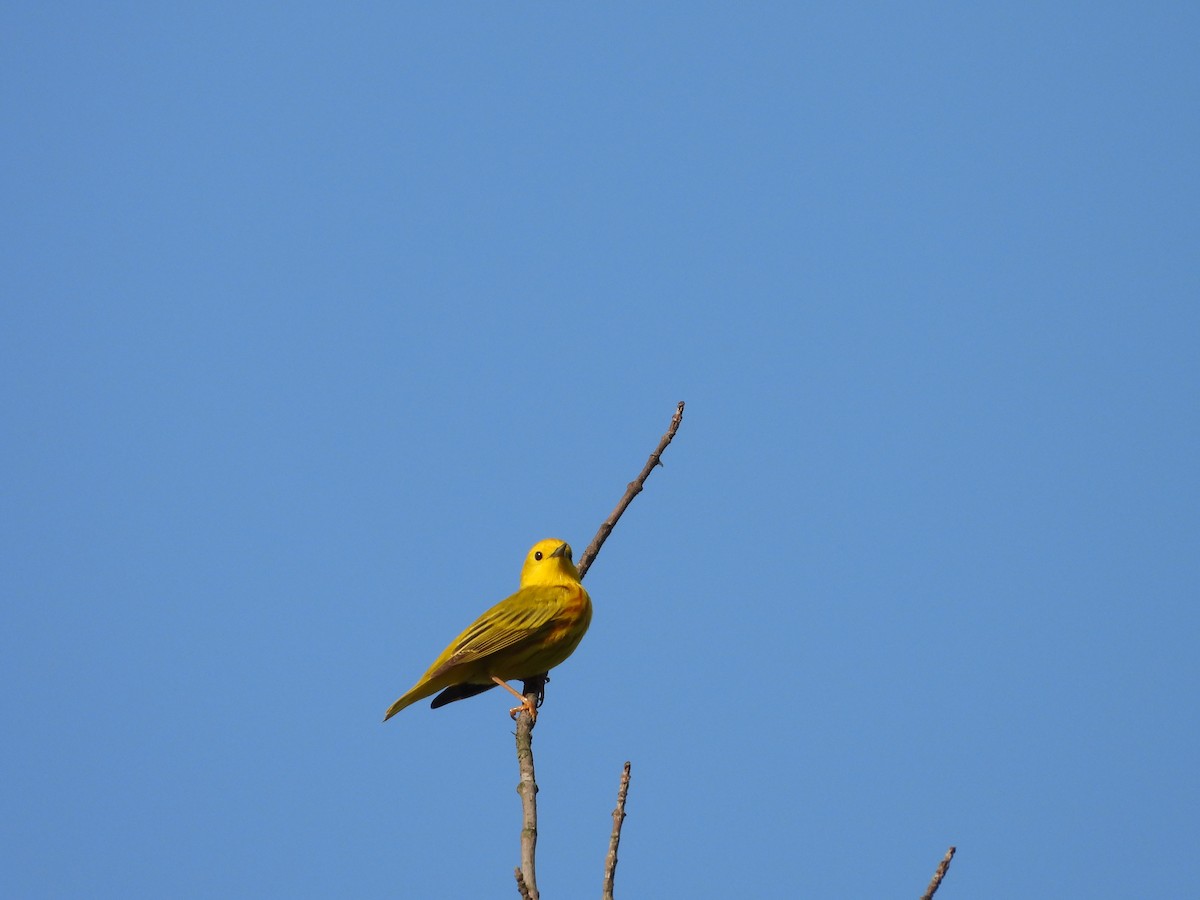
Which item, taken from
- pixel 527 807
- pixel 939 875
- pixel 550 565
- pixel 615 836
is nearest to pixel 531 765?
pixel 527 807

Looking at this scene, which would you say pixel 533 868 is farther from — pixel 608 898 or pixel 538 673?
pixel 538 673

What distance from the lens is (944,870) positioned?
3.86 meters

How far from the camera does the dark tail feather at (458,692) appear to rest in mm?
8625

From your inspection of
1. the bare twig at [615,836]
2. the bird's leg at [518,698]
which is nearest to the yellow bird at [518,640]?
the bird's leg at [518,698]

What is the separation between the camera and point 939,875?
3.83m

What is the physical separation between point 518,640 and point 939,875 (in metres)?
4.59

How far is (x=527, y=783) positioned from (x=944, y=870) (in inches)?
77.1

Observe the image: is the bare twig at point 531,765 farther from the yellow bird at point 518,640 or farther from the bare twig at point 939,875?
the bare twig at point 939,875

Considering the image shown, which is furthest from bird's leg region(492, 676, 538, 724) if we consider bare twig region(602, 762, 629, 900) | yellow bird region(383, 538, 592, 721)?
bare twig region(602, 762, 629, 900)

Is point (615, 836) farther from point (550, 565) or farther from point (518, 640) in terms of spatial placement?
point (550, 565)

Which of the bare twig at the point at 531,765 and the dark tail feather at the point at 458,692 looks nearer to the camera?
the bare twig at the point at 531,765

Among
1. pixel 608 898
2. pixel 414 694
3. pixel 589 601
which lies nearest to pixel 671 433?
pixel 589 601

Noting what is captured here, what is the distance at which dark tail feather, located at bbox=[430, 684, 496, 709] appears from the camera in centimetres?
862

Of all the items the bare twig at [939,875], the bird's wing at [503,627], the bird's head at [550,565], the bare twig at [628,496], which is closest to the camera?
Answer: the bare twig at [939,875]
